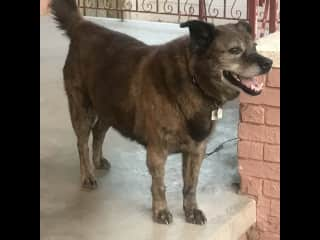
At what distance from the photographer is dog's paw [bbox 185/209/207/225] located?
122 inches

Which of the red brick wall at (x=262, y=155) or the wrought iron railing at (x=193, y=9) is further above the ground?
the wrought iron railing at (x=193, y=9)

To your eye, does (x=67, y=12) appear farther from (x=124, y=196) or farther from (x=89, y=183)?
(x=124, y=196)

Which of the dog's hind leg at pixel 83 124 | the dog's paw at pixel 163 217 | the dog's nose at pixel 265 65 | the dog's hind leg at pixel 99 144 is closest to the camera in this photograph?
the dog's nose at pixel 265 65

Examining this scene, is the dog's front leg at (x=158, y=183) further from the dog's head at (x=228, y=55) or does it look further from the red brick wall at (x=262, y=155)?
the red brick wall at (x=262, y=155)

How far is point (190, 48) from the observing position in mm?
2770

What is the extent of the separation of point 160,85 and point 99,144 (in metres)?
0.90

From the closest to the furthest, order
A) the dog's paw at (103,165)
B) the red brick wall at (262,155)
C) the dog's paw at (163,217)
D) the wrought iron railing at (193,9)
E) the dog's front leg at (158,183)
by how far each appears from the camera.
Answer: the dog's front leg at (158,183), the dog's paw at (163,217), the red brick wall at (262,155), the dog's paw at (103,165), the wrought iron railing at (193,9)

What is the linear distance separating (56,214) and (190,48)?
46.2 inches

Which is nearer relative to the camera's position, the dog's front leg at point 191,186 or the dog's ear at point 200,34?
the dog's ear at point 200,34

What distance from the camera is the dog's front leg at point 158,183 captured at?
298 cm

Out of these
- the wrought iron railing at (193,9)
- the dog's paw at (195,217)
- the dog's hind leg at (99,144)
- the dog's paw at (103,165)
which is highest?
the wrought iron railing at (193,9)

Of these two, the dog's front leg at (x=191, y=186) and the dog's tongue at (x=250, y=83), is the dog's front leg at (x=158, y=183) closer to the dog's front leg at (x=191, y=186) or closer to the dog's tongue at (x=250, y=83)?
the dog's front leg at (x=191, y=186)

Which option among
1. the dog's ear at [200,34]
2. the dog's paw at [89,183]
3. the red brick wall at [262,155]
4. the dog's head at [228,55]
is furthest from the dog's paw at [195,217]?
the dog's ear at [200,34]
